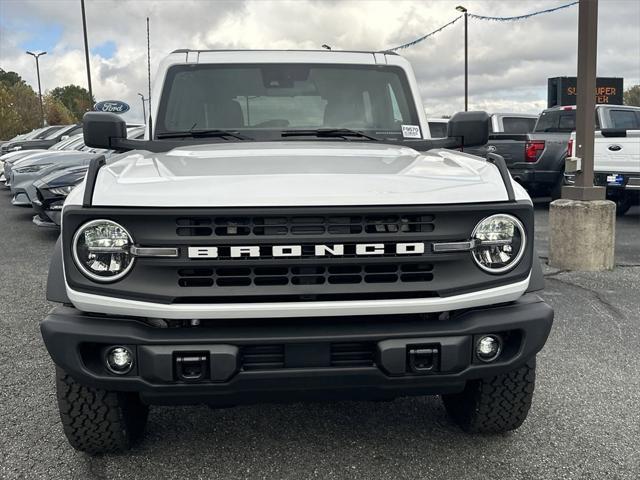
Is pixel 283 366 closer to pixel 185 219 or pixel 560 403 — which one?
pixel 185 219

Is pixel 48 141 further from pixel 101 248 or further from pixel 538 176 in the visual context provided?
pixel 101 248

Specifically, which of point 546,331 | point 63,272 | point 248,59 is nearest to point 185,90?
point 248,59

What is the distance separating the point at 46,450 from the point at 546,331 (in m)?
2.24

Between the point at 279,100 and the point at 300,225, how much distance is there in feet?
5.45

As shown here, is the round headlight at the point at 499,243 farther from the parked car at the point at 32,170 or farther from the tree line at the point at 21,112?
the tree line at the point at 21,112

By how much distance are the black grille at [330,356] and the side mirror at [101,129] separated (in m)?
1.66

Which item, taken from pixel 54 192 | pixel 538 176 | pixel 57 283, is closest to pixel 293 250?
pixel 57 283

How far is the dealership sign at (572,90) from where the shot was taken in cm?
2803

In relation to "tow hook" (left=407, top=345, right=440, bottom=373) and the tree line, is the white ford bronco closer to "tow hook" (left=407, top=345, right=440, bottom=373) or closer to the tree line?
"tow hook" (left=407, top=345, right=440, bottom=373)

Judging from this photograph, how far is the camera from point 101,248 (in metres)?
2.37

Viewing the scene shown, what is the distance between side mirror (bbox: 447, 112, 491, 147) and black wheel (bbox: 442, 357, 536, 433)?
135 cm

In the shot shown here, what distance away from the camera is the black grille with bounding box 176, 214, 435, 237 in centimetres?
235

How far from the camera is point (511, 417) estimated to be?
9.62 feet

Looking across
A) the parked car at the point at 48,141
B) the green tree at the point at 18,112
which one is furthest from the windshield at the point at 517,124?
the green tree at the point at 18,112
